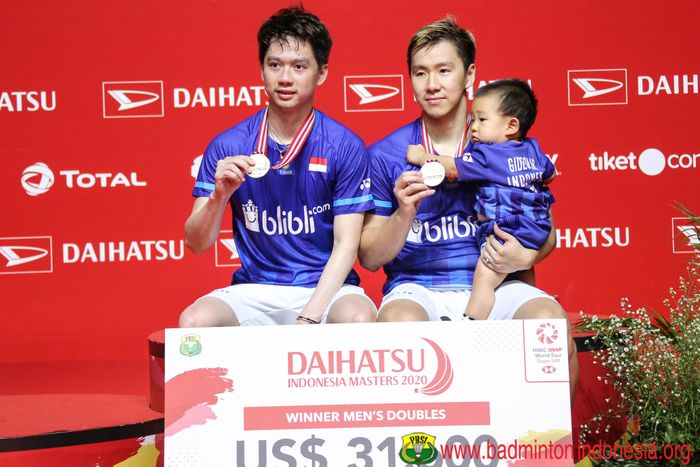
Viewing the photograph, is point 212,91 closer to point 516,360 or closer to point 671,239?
point 671,239

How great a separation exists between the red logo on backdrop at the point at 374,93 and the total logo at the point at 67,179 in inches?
50.5

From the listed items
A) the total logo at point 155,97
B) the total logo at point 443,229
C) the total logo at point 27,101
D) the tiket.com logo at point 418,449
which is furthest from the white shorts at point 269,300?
the total logo at point 27,101

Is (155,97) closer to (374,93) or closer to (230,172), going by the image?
(374,93)

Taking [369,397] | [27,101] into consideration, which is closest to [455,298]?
[369,397]

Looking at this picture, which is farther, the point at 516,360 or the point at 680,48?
the point at 680,48

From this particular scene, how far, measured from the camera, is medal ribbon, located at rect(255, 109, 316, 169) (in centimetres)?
301

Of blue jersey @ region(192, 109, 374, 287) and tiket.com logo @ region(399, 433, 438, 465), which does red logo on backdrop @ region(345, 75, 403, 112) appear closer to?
blue jersey @ region(192, 109, 374, 287)

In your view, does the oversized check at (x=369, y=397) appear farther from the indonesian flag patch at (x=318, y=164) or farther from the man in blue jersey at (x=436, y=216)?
the indonesian flag patch at (x=318, y=164)

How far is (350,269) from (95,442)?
38.2 inches

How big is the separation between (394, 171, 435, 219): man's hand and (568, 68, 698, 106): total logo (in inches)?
94.5

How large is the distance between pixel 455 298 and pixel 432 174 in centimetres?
45

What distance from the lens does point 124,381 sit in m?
4.45

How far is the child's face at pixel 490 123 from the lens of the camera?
3.01m

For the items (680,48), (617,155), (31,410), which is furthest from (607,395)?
(680,48)
